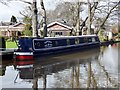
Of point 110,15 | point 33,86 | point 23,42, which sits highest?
point 110,15

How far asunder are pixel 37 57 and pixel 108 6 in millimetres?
25841

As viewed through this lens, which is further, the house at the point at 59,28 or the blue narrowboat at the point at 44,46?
the house at the point at 59,28

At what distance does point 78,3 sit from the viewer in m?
44.7

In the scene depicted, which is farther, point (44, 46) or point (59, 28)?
point (59, 28)

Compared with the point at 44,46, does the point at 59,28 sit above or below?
above

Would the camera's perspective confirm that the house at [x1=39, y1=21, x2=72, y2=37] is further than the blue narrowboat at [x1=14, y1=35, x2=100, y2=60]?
Yes

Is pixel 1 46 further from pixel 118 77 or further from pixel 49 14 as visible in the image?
pixel 49 14

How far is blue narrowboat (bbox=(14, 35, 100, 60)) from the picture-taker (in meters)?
21.9

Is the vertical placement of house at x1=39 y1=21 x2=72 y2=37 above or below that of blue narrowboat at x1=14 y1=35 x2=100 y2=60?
above

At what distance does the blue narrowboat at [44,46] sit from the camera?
21.9 meters

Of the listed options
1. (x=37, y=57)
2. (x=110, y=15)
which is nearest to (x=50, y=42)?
(x=37, y=57)

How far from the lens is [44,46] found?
24.3m

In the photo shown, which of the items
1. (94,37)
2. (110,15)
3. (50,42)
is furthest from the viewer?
(110,15)

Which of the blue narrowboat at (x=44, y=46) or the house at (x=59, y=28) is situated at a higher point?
the house at (x=59, y=28)
